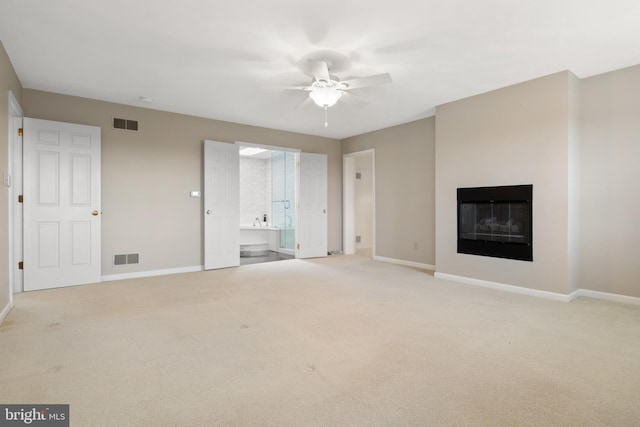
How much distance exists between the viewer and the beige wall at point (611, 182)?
12.1 ft

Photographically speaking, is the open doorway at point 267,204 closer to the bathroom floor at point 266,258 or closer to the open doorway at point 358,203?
the bathroom floor at point 266,258

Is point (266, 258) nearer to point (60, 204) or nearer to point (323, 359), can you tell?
point (60, 204)

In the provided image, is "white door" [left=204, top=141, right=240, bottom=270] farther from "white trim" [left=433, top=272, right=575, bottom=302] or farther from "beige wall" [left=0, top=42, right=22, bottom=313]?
"white trim" [left=433, top=272, right=575, bottom=302]

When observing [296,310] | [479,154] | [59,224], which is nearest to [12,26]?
[59,224]

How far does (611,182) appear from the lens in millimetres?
3836

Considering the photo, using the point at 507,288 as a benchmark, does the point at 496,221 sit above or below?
above

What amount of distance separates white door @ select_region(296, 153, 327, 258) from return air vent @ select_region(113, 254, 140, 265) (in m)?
3.03

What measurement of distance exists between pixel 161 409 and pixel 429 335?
6.68ft

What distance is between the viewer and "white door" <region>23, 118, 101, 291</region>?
4.22 m

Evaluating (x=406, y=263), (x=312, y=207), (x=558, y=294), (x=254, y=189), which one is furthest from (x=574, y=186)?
(x=254, y=189)

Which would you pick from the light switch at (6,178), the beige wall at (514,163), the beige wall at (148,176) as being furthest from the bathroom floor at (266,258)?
the light switch at (6,178)

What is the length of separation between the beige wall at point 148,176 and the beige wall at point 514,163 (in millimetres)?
3848

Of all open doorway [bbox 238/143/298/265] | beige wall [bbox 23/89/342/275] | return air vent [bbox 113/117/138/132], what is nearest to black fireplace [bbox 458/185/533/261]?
open doorway [bbox 238/143/298/265]

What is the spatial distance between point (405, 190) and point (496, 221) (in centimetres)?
200
